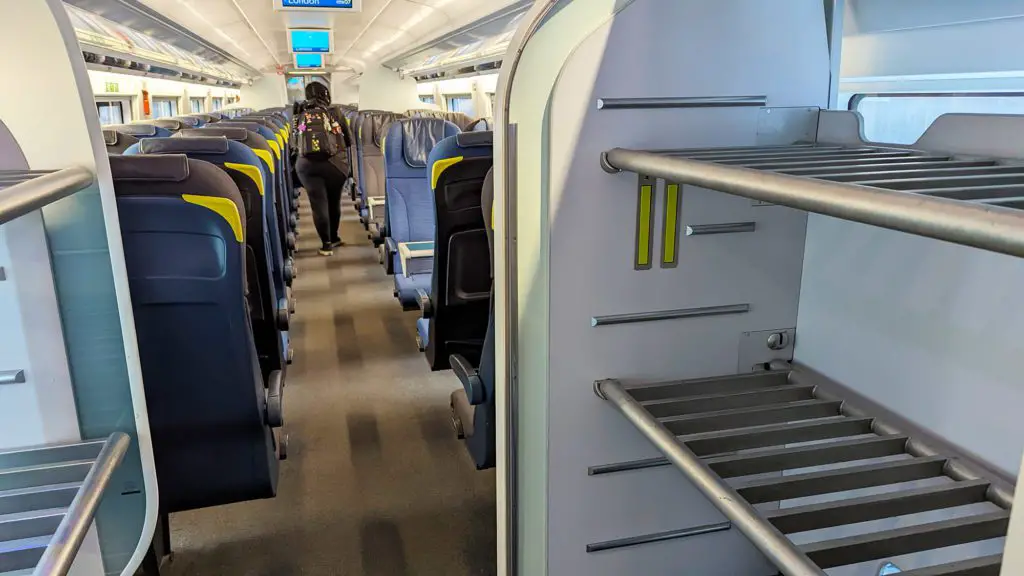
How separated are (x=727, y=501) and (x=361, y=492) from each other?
238 centimetres

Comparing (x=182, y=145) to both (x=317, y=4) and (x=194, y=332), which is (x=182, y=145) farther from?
(x=317, y=4)

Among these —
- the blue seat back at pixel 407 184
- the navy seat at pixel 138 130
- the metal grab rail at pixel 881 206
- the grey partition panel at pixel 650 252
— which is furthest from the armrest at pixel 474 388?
the navy seat at pixel 138 130

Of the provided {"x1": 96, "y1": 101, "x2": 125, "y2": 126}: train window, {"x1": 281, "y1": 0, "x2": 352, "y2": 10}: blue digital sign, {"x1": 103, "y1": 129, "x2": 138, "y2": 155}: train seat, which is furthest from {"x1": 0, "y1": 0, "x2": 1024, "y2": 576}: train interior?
{"x1": 96, "y1": 101, "x2": 125, "y2": 126}: train window

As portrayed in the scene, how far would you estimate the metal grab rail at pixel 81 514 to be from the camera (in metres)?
1.15

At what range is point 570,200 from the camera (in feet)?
5.09

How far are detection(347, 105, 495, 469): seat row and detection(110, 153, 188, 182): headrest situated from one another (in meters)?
0.92

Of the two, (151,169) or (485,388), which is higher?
(151,169)

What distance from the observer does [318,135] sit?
7008mm

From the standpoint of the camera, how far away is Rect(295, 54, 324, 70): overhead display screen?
16984mm

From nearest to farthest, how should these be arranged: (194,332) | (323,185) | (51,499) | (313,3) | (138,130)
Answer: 1. (51,499)
2. (194,332)
3. (138,130)
4. (323,185)
5. (313,3)

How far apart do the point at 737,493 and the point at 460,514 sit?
2050 mm

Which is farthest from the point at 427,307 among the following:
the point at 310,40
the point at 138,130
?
the point at 310,40

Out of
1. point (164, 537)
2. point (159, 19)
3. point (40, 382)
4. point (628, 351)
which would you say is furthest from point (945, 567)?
point (159, 19)

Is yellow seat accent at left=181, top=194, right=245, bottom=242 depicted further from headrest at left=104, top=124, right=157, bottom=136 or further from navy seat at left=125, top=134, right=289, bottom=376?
headrest at left=104, top=124, right=157, bottom=136
